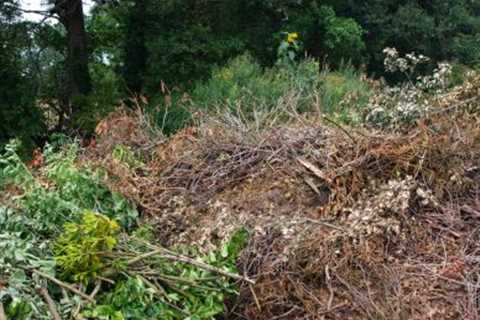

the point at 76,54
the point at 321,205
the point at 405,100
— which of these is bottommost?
the point at 76,54

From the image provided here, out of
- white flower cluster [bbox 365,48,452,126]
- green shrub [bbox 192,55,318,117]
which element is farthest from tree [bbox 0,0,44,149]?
white flower cluster [bbox 365,48,452,126]

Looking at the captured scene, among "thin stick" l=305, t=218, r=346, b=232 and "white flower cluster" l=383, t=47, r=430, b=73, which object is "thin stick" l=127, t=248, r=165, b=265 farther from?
"white flower cluster" l=383, t=47, r=430, b=73

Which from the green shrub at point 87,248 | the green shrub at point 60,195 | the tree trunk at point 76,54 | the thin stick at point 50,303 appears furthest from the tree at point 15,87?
the thin stick at point 50,303

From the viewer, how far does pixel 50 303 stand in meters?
2.64

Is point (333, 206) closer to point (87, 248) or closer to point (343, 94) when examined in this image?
point (87, 248)

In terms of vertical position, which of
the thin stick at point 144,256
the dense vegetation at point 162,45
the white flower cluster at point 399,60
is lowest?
the dense vegetation at point 162,45

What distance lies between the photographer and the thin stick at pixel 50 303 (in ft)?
8.52

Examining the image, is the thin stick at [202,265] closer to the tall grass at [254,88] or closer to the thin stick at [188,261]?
the thin stick at [188,261]

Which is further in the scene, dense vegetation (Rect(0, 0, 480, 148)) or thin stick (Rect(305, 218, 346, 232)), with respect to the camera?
dense vegetation (Rect(0, 0, 480, 148))

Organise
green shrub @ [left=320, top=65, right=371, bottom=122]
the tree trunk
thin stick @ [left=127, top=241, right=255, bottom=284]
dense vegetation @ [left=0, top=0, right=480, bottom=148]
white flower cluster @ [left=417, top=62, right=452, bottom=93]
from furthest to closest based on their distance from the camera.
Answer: the tree trunk < dense vegetation @ [left=0, top=0, right=480, bottom=148] < green shrub @ [left=320, top=65, right=371, bottom=122] < white flower cluster @ [left=417, top=62, right=452, bottom=93] < thin stick @ [left=127, top=241, right=255, bottom=284]

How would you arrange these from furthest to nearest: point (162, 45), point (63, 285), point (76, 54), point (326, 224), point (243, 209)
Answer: point (76, 54)
point (162, 45)
point (243, 209)
point (326, 224)
point (63, 285)

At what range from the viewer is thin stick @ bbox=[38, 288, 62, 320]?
8.52ft

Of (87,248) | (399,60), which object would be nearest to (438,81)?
(399,60)

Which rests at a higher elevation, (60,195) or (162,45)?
(60,195)
